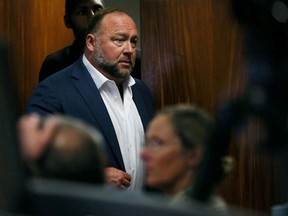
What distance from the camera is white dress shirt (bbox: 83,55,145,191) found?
5.40 ft

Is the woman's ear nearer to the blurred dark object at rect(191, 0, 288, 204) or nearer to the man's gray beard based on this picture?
the blurred dark object at rect(191, 0, 288, 204)

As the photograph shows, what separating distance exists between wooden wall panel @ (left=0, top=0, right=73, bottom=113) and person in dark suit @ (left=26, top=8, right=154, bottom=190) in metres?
0.07

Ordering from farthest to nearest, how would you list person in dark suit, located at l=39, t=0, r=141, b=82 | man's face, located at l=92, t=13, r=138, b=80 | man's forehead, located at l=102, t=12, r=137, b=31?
person in dark suit, located at l=39, t=0, r=141, b=82 → man's forehead, located at l=102, t=12, r=137, b=31 → man's face, located at l=92, t=13, r=138, b=80

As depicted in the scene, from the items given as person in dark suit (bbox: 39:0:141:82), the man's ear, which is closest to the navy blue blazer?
the man's ear

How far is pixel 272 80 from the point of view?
122 centimetres

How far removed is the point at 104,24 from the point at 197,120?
198cm

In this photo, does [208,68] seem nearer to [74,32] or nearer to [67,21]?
[67,21]

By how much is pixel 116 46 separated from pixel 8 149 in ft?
5.00

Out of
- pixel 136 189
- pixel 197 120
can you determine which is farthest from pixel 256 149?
pixel 136 189

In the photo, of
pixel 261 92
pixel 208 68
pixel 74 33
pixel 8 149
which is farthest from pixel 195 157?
pixel 74 33

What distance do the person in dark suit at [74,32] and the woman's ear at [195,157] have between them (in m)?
1.74

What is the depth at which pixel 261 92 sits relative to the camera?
121 cm

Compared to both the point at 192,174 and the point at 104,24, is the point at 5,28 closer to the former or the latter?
the point at 192,174

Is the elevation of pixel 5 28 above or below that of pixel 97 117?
above
